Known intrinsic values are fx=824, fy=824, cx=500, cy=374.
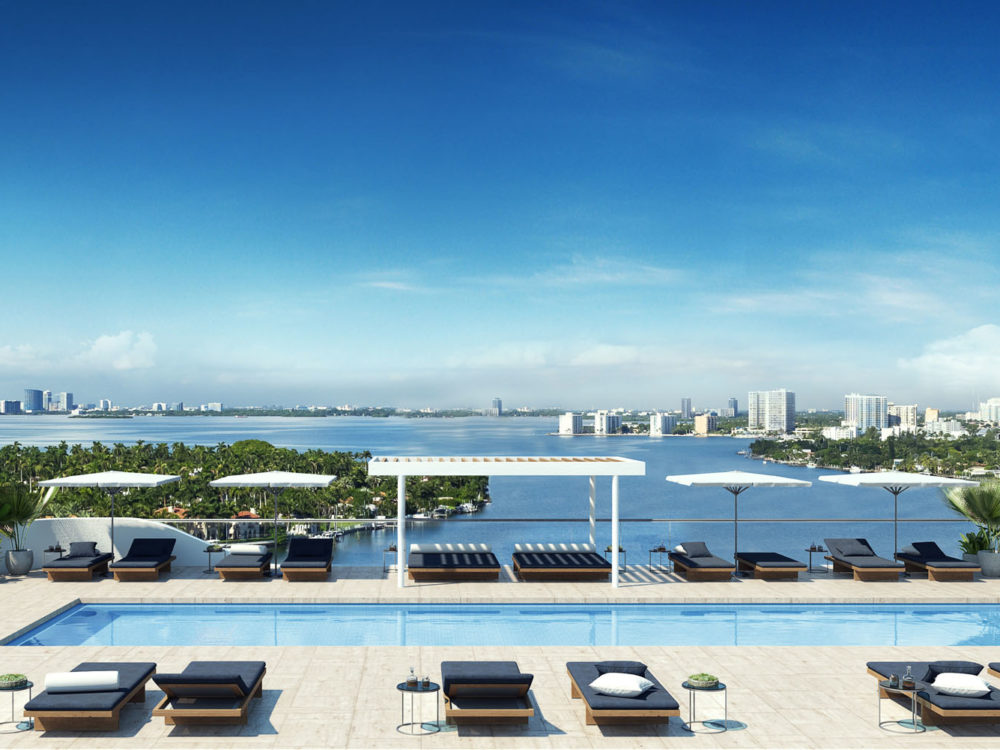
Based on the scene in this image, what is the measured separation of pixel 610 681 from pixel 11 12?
32.0 meters

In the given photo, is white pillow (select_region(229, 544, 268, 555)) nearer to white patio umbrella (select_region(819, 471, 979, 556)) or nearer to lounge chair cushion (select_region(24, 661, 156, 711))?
lounge chair cushion (select_region(24, 661, 156, 711))

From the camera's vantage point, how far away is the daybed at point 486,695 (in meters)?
7.57

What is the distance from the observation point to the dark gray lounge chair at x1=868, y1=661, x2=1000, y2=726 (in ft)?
24.5

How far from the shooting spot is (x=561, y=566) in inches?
565

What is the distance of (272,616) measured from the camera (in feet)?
41.3

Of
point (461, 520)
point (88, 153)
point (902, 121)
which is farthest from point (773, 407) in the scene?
point (461, 520)

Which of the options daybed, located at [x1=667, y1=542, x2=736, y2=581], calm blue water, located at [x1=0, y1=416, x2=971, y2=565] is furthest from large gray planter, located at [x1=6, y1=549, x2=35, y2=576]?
daybed, located at [x1=667, y1=542, x2=736, y2=581]

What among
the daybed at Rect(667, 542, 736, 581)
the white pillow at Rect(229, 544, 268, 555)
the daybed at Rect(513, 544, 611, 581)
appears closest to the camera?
→ the daybed at Rect(513, 544, 611, 581)

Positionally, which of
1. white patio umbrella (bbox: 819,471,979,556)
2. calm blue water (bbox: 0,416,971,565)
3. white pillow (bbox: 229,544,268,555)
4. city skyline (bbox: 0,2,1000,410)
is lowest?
calm blue water (bbox: 0,416,971,565)

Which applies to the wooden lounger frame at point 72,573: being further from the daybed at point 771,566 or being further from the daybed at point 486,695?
the daybed at point 771,566

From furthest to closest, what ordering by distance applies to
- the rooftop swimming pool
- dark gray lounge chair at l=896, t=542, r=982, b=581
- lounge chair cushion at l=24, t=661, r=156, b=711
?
dark gray lounge chair at l=896, t=542, r=982, b=581 < the rooftop swimming pool < lounge chair cushion at l=24, t=661, r=156, b=711

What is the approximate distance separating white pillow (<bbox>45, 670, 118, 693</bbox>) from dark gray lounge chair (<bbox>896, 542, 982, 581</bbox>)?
44.4 feet

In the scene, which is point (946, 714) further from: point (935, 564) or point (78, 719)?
point (935, 564)

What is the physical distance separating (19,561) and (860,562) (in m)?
15.2
